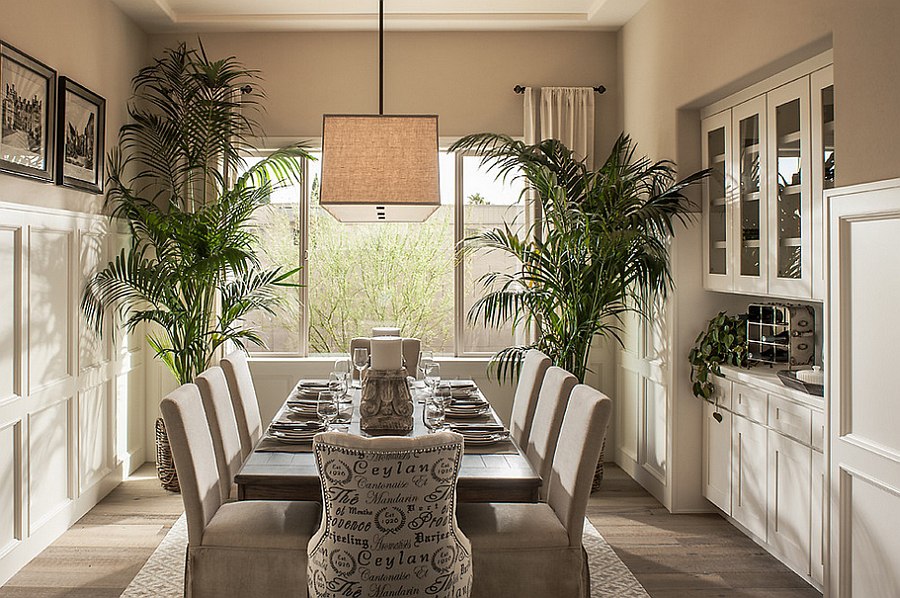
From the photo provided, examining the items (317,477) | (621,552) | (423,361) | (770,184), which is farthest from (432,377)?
(770,184)

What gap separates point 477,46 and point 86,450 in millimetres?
3499

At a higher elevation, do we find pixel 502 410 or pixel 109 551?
pixel 502 410

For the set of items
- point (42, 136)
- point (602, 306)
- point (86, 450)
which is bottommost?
point (86, 450)

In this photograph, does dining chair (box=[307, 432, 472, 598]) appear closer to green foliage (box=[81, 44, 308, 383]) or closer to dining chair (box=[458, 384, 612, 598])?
dining chair (box=[458, 384, 612, 598])

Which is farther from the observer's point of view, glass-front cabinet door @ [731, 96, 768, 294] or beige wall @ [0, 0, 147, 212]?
glass-front cabinet door @ [731, 96, 768, 294]

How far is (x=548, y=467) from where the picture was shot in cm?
315

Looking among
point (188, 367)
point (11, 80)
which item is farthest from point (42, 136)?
point (188, 367)

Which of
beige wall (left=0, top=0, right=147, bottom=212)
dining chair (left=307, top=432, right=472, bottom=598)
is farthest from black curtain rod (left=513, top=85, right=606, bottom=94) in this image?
dining chair (left=307, top=432, right=472, bottom=598)

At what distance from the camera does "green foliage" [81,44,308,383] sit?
15.5 ft

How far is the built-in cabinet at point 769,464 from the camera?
3314 millimetres

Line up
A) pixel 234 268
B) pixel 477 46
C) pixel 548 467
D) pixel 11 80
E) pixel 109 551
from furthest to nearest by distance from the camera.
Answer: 1. pixel 477 46
2. pixel 234 268
3. pixel 109 551
4. pixel 11 80
5. pixel 548 467

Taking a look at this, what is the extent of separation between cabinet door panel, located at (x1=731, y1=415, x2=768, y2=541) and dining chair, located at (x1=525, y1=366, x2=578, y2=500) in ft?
3.64

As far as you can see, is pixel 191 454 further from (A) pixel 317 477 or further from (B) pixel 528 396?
(B) pixel 528 396

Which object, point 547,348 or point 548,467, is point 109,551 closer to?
point 548,467
